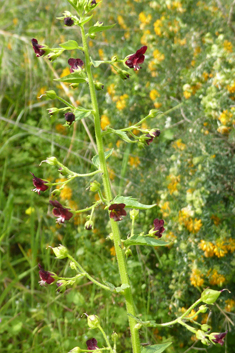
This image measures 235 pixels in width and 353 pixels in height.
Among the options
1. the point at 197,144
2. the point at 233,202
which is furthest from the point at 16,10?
the point at 233,202

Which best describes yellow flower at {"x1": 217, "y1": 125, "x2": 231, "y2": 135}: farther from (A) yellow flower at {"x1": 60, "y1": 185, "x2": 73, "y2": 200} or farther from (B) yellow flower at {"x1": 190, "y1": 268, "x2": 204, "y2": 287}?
(A) yellow flower at {"x1": 60, "y1": 185, "x2": 73, "y2": 200}

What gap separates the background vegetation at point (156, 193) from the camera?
6.55 ft

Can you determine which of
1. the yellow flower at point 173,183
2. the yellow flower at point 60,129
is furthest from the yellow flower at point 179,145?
the yellow flower at point 60,129

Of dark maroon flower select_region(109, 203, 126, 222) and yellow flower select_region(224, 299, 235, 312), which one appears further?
yellow flower select_region(224, 299, 235, 312)

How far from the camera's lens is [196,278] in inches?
75.4

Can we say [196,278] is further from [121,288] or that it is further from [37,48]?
[37,48]

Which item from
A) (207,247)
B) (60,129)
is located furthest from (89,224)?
(60,129)

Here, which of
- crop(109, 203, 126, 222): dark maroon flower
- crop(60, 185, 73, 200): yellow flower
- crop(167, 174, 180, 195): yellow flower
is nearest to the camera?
crop(109, 203, 126, 222): dark maroon flower

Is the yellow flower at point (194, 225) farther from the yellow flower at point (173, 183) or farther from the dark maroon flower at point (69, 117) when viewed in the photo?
the dark maroon flower at point (69, 117)

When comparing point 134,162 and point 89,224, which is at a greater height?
point 89,224

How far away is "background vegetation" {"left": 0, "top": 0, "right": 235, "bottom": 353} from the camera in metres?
2.00

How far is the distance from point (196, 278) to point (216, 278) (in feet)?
0.31

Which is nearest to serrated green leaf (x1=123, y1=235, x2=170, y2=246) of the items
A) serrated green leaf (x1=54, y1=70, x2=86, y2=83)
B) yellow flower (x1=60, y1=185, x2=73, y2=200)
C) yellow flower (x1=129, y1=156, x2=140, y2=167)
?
serrated green leaf (x1=54, y1=70, x2=86, y2=83)

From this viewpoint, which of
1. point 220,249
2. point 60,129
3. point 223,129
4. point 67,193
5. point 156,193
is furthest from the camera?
point 60,129
